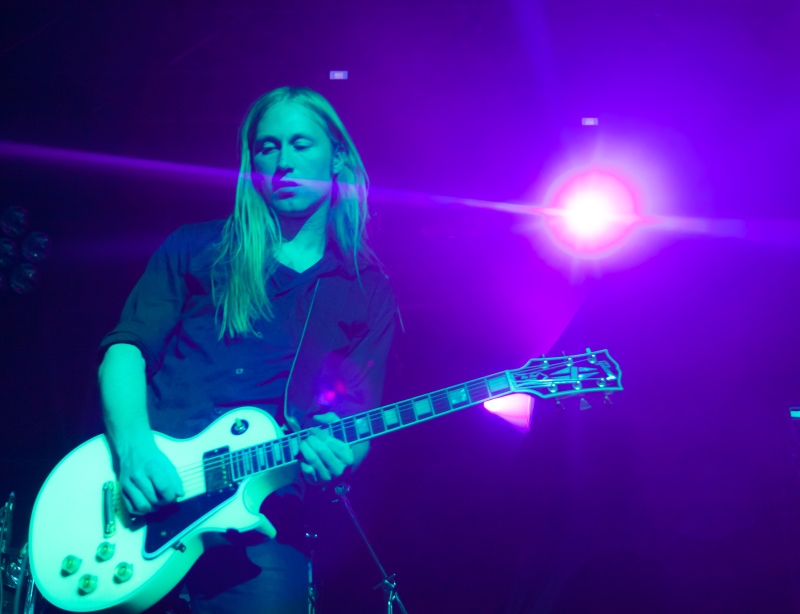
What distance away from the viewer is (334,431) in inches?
89.5

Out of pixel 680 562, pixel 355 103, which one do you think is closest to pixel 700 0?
pixel 355 103

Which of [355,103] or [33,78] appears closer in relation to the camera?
[355,103]

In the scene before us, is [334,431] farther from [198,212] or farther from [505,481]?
[198,212]

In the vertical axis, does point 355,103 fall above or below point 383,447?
above

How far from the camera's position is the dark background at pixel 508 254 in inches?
120

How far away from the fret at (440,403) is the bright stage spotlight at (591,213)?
149 centimetres

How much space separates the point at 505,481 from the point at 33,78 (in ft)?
12.5

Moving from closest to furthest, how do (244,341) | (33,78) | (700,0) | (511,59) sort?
(244,341)
(700,0)
(511,59)
(33,78)

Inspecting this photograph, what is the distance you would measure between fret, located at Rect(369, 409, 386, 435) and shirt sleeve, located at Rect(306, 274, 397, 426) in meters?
0.10

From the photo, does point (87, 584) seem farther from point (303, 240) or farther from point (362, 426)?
point (303, 240)

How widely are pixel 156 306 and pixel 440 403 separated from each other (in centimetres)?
118

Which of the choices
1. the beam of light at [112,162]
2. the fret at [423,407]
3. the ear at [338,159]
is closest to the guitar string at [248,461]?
the fret at [423,407]

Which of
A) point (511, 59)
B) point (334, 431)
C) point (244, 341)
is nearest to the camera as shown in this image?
point (334, 431)

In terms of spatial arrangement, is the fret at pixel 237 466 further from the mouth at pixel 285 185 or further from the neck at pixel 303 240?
the mouth at pixel 285 185
